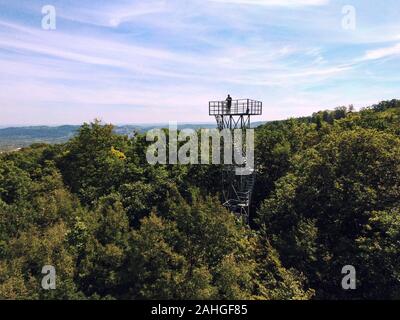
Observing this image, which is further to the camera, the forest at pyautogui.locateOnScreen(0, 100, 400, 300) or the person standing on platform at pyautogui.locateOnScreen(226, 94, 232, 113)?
the person standing on platform at pyautogui.locateOnScreen(226, 94, 232, 113)

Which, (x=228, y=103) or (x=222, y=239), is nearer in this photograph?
(x=222, y=239)

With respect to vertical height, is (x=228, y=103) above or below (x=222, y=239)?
above

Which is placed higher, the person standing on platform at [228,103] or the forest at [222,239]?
the person standing on platform at [228,103]

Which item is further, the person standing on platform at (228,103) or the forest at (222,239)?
the person standing on platform at (228,103)

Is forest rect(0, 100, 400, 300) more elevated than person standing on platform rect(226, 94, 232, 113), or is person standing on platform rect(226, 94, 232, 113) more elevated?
person standing on platform rect(226, 94, 232, 113)

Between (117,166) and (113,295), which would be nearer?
(113,295)

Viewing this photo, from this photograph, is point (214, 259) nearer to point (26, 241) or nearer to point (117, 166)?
point (26, 241)
